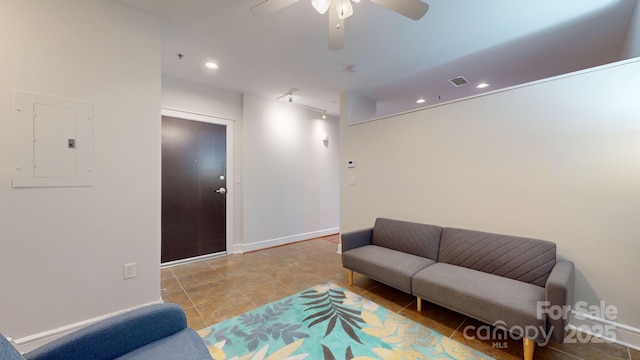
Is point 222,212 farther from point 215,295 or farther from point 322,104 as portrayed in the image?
point 322,104

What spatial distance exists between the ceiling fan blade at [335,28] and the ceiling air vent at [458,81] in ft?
7.55

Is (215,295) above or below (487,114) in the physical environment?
below

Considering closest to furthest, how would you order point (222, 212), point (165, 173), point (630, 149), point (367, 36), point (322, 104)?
point (630, 149)
point (367, 36)
point (165, 173)
point (222, 212)
point (322, 104)

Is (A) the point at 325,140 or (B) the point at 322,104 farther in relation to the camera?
(A) the point at 325,140

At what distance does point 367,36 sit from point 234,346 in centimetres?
298

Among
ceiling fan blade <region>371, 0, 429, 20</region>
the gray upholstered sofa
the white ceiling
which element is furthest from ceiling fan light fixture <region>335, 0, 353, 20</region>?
the gray upholstered sofa

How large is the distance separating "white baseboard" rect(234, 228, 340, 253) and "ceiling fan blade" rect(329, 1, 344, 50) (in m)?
3.43

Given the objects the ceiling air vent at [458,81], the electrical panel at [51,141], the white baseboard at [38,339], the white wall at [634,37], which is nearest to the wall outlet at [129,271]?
the white baseboard at [38,339]

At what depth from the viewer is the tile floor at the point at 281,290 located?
5.92 feet

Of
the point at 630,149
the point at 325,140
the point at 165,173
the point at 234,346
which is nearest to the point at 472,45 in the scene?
the point at 630,149

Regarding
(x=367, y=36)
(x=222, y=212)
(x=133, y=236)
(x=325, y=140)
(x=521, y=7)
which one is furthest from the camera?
(x=325, y=140)

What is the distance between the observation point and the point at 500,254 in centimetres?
219

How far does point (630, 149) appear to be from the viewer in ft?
5.89

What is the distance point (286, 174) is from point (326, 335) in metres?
3.12
